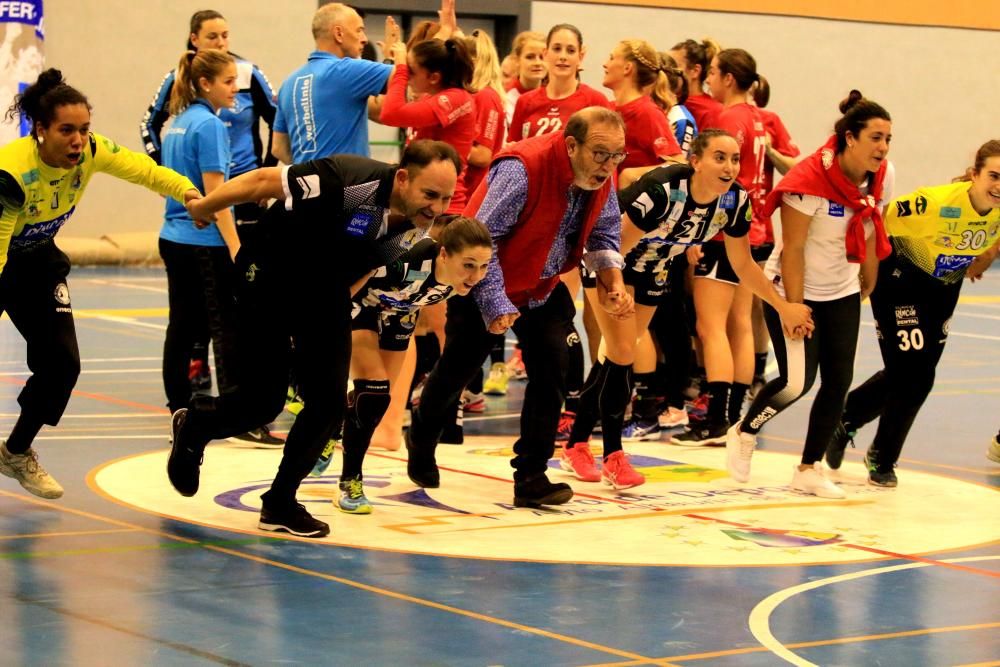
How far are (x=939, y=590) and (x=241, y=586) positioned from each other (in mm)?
2517

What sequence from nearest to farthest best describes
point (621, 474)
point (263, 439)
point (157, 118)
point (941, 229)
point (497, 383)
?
point (621, 474) → point (941, 229) → point (263, 439) → point (157, 118) → point (497, 383)

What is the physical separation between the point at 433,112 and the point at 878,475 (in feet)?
10.2

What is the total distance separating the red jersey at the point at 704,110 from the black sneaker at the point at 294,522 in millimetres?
4994

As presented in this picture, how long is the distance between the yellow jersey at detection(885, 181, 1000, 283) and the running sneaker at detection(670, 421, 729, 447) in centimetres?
183

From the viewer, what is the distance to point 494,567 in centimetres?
609

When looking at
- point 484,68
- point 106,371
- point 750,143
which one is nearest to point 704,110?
point 750,143

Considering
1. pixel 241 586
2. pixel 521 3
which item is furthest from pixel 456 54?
pixel 521 3

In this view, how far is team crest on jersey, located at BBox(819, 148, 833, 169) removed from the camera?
25.1 ft

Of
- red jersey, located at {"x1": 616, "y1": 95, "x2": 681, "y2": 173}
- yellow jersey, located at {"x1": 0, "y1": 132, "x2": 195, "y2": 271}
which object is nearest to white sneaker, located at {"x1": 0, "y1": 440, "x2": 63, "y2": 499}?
yellow jersey, located at {"x1": 0, "y1": 132, "x2": 195, "y2": 271}

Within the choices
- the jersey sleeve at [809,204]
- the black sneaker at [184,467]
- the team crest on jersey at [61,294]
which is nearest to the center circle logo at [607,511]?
the black sneaker at [184,467]

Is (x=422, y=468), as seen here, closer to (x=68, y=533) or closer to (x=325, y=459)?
(x=325, y=459)

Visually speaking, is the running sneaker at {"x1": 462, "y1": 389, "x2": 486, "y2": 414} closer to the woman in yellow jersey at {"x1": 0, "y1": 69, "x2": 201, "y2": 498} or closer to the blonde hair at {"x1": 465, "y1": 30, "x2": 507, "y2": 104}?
the blonde hair at {"x1": 465, "y1": 30, "x2": 507, "y2": 104}

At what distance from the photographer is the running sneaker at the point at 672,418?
9.89 m

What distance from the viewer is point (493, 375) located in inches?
439
